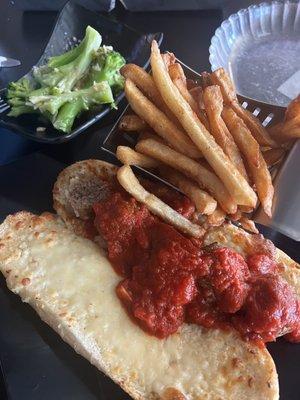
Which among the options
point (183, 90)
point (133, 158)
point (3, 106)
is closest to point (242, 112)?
point (183, 90)

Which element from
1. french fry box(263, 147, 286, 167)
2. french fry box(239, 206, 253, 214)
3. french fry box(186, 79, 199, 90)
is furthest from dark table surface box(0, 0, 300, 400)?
french fry box(186, 79, 199, 90)

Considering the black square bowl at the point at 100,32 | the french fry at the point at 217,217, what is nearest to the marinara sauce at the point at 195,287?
the french fry at the point at 217,217

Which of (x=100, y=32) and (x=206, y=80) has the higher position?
(x=206, y=80)

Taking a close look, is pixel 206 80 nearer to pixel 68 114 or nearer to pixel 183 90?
pixel 183 90

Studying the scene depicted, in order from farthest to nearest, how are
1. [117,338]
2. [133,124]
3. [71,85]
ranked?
[71,85], [133,124], [117,338]

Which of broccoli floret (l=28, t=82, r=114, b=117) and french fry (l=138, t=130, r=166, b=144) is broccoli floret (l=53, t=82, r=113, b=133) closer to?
broccoli floret (l=28, t=82, r=114, b=117)

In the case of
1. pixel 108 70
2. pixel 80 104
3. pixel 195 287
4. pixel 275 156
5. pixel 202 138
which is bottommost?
pixel 195 287

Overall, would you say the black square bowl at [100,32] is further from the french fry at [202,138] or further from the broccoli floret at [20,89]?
the french fry at [202,138]

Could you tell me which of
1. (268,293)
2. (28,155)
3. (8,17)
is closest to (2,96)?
(28,155)
